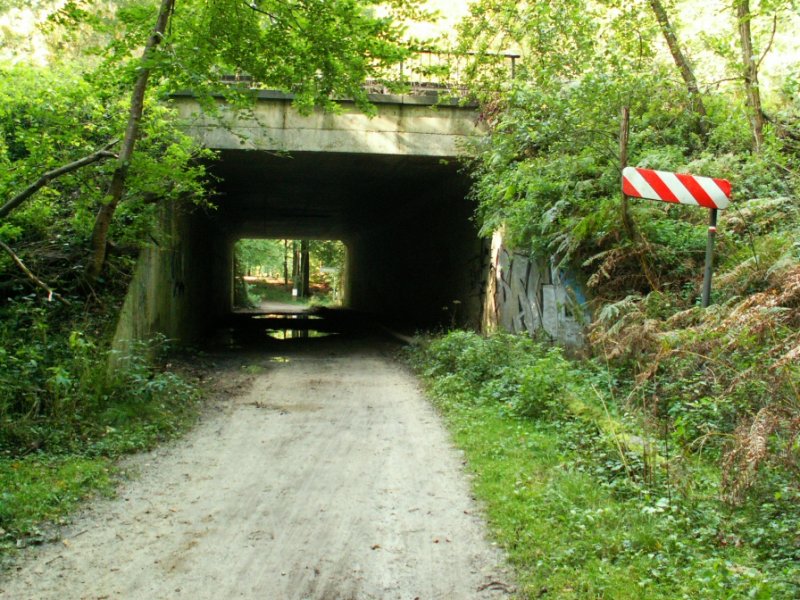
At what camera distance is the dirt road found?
3.78 m

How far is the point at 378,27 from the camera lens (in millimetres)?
7285

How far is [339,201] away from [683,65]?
37.4 feet

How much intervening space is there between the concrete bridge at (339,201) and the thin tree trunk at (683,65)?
12.4ft

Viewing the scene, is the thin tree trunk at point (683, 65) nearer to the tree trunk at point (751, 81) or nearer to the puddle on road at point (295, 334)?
the tree trunk at point (751, 81)

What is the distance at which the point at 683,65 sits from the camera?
11.6 meters

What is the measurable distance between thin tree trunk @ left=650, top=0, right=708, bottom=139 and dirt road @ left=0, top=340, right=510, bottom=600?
8.07m

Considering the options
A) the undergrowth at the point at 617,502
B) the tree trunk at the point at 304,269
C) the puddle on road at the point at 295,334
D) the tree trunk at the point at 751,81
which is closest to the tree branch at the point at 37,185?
the undergrowth at the point at 617,502

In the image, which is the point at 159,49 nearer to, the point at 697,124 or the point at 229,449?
the point at 229,449

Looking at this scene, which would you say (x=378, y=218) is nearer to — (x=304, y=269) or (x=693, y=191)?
(x=693, y=191)

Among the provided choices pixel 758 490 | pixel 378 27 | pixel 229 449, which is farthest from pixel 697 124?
pixel 229 449

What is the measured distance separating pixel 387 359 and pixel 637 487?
923 centimetres

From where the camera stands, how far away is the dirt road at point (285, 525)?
378 centimetres

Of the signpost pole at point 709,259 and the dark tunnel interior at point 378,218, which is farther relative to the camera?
the dark tunnel interior at point 378,218

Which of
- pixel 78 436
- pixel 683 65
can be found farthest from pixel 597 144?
pixel 78 436
